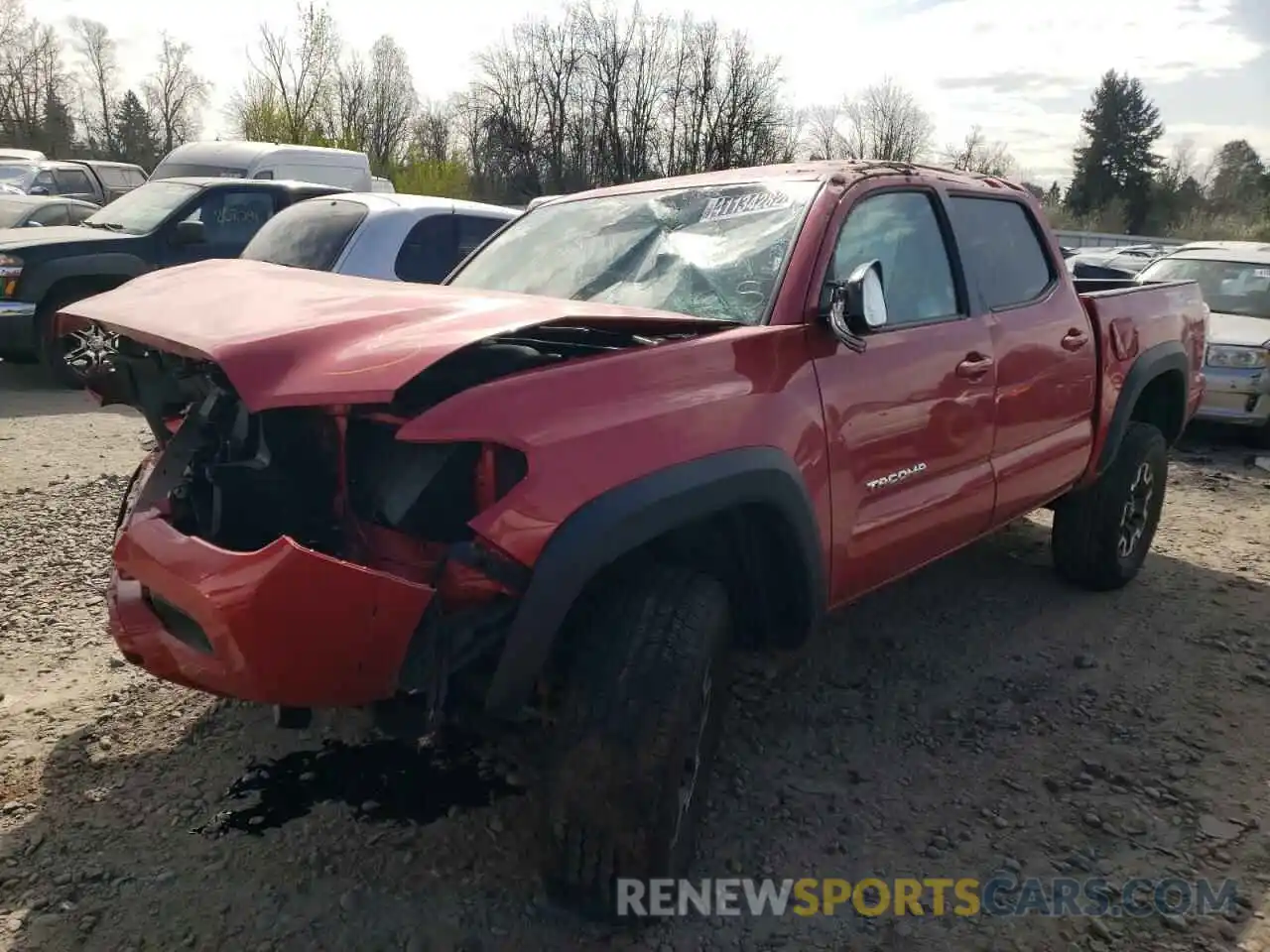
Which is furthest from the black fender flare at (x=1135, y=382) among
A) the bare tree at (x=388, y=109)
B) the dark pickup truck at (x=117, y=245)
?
the bare tree at (x=388, y=109)

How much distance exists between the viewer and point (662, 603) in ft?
7.86

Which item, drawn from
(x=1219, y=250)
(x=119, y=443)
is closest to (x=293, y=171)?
(x=119, y=443)

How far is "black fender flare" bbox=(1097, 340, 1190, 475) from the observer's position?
442cm

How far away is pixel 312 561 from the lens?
6.49ft

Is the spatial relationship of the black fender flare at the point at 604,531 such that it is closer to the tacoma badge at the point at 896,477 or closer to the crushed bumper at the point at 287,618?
the crushed bumper at the point at 287,618

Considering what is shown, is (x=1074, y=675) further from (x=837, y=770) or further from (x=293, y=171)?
(x=293, y=171)

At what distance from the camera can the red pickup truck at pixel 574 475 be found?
6.93ft

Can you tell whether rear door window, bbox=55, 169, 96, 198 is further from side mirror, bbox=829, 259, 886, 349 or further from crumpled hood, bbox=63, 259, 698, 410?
side mirror, bbox=829, 259, 886, 349

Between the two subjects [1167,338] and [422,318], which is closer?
[422,318]

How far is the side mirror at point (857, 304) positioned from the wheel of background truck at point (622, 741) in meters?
0.94

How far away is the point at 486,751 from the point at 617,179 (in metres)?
42.2

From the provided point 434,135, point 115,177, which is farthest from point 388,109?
point 115,177

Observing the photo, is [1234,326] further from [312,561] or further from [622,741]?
[312,561]

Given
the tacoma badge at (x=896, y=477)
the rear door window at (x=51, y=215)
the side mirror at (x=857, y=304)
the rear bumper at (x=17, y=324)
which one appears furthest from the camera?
the rear door window at (x=51, y=215)
